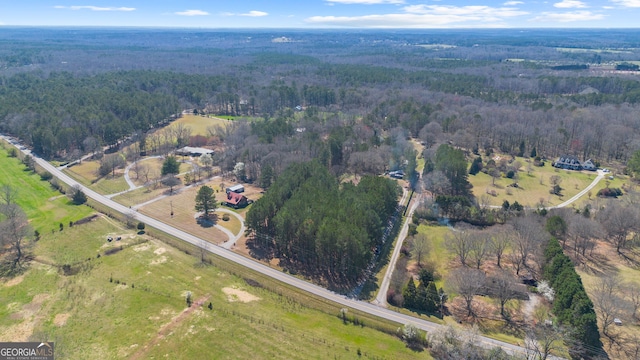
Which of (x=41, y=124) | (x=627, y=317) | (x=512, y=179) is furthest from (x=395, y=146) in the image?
(x=41, y=124)

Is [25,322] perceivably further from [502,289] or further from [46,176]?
[46,176]

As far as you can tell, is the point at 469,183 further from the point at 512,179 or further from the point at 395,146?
the point at 395,146

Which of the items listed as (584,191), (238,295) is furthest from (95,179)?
(584,191)

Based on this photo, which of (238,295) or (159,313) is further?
(238,295)

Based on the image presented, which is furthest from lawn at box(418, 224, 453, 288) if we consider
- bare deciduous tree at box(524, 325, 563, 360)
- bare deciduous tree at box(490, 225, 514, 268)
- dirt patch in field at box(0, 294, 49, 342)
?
dirt patch in field at box(0, 294, 49, 342)

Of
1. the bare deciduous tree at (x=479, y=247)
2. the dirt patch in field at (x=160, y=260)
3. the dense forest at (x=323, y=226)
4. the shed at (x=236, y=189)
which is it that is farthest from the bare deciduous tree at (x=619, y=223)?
the dirt patch in field at (x=160, y=260)

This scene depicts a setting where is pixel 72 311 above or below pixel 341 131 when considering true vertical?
below
